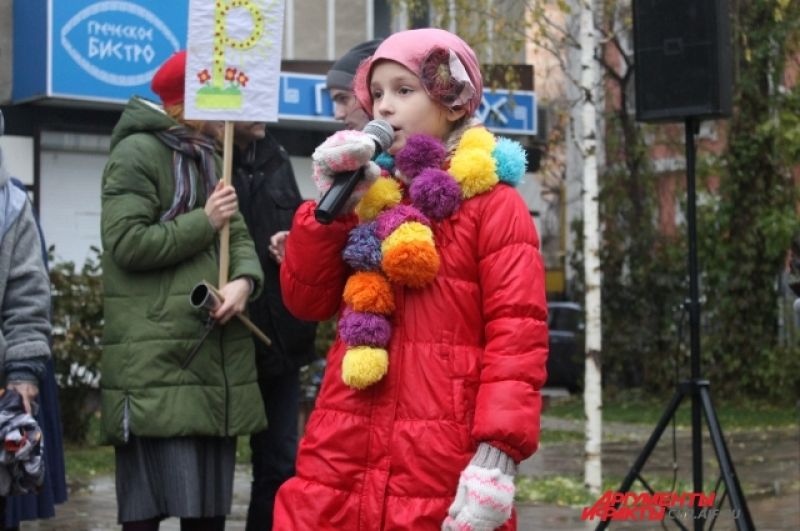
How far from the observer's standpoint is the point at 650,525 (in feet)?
27.3

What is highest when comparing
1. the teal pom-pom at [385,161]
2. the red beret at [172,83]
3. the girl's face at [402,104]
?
the red beret at [172,83]

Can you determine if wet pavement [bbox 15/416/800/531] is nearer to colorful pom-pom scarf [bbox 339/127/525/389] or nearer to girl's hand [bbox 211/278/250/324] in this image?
girl's hand [bbox 211/278/250/324]

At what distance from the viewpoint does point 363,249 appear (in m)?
3.90

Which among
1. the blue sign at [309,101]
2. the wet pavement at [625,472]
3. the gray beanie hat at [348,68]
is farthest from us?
the blue sign at [309,101]

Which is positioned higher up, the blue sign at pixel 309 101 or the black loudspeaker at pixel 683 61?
the blue sign at pixel 309 101

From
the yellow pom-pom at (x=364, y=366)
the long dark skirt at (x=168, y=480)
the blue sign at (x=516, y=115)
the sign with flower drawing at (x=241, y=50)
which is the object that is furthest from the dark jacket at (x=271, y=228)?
the blue sign at (x=516, y=115)

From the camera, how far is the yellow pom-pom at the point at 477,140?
3992 mm

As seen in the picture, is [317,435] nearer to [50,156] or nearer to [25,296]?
[25,296]

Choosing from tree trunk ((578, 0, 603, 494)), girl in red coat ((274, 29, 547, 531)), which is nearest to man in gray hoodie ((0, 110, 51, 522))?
girl in red coat ((274, 29, 547, 531))

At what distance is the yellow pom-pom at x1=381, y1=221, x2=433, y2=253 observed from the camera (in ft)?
12.5

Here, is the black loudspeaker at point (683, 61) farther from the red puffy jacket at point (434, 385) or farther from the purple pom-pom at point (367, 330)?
the purple pom-pom at point (367, 330)

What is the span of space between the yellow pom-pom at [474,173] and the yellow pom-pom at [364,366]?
0.48 metres

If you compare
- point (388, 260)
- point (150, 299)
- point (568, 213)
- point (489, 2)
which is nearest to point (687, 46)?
point (150, 299)

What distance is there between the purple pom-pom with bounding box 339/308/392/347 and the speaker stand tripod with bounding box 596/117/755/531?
2.89m
